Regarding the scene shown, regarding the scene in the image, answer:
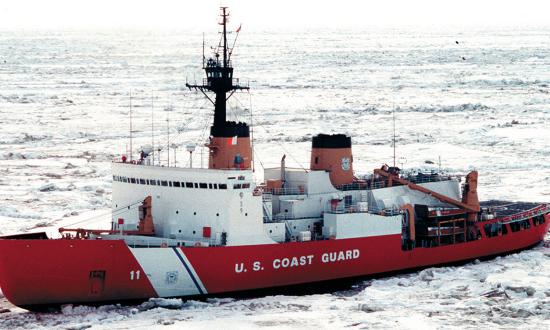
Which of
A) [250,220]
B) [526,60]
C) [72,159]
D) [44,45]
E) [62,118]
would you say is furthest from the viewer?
[44,45]

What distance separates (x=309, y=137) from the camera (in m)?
41.4

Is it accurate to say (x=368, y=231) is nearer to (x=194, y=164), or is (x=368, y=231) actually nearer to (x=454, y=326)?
(x=454, y=326)

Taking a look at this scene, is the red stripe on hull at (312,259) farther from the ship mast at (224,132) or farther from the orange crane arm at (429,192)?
the ship mast at (224,132)

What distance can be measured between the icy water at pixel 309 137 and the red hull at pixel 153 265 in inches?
16.7

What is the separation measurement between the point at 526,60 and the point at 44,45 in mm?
67205

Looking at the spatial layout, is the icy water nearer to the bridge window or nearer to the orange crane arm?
the bridge window

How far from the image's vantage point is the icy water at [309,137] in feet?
59.7

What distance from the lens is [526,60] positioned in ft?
298

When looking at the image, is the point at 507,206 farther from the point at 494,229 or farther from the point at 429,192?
the point at 429,192

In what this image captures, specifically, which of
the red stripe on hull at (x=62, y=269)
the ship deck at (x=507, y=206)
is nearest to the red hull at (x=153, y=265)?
the red stripe on hull at (x=62, y=269)

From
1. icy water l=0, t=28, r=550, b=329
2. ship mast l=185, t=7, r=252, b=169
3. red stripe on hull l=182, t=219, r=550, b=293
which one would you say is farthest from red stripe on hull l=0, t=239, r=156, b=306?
ship mast l=185, t=7, r=252, b=169

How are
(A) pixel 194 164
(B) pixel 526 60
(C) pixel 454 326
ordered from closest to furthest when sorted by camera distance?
(C) pixel 454 326 < (A) pixel 194 164 < (B) pixel 526 60

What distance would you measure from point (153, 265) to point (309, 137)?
913 inches

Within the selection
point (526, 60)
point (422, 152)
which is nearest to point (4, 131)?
point (422, 152)
